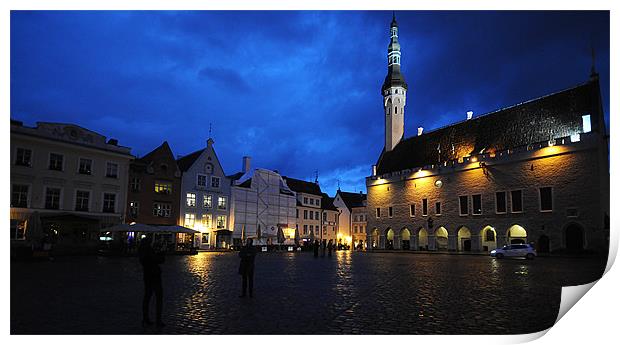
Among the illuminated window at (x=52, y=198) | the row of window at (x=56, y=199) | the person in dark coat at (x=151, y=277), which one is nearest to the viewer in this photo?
the person in dark coat at (x=151, y=277)

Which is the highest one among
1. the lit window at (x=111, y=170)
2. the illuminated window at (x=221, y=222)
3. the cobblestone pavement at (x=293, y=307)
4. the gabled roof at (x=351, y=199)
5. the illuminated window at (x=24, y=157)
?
the gabled roof at (x=351, y=199)

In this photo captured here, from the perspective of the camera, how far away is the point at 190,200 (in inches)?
1657

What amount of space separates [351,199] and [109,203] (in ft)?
154

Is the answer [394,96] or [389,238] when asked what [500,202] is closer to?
[389,238]

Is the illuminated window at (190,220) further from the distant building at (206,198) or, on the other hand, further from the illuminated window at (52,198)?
the illuminated window at (52,198)

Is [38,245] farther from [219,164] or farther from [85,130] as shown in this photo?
[219,164]

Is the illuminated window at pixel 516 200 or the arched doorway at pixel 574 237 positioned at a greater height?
the illuminated window at pixel 516 200

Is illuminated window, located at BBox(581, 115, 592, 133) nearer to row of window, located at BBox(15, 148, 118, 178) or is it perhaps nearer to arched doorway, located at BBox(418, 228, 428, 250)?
arched doorway, located at BBox(418, 228, 428, 250)

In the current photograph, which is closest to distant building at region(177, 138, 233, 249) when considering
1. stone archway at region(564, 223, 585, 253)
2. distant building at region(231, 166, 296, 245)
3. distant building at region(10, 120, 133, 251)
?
distant building at region(231, 166, 296, 245)

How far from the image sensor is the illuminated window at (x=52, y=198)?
27938mm

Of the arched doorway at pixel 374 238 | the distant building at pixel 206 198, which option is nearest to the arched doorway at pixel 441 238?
the arched doorway at pixel 374 238

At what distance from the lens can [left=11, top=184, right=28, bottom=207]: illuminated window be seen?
26047 mm

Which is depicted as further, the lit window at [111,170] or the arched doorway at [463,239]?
the arched doorway at [463,239]

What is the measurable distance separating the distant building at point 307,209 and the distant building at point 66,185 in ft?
94.6
